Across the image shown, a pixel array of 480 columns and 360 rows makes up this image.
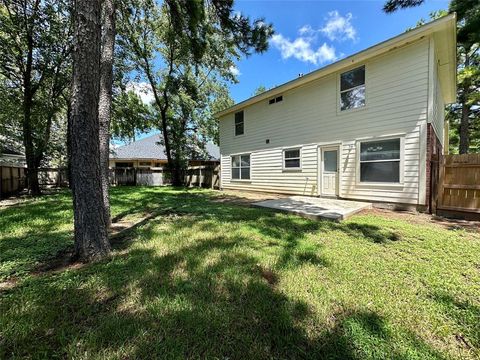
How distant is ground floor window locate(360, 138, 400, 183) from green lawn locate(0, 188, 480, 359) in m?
3.22

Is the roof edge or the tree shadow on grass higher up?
the roof edge

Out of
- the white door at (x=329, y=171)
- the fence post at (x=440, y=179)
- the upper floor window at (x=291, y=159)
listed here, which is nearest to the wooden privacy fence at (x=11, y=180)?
→ the upper floor window at (x=291, y=159)

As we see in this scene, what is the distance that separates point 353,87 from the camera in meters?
7.85

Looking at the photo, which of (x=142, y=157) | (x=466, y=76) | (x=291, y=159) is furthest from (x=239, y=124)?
(x=142, y=157)

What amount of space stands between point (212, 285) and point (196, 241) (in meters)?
1.47

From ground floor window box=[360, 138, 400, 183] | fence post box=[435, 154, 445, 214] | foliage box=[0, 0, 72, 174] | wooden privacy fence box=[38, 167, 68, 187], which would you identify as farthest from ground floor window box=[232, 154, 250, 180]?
wooden privacy fence box=[38, 167, 68, 187]

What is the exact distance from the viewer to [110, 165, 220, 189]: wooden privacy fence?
1480 centimetres

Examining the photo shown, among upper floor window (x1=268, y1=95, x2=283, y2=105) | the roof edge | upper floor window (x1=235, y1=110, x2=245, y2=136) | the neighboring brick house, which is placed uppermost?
the roof edge

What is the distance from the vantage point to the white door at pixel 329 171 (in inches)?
332

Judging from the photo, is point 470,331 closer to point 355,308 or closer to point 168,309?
point 355,308

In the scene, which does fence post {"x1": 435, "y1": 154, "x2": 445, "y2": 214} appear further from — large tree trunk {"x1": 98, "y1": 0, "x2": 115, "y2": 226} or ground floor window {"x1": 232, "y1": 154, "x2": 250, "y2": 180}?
large tree trunk {"x1": 98, "y1": 0, "x2": 115, "y2": 226}

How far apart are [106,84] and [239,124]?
8.77 metres

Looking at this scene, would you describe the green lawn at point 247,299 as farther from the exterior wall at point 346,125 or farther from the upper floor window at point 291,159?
the upper floor window at point 291,159

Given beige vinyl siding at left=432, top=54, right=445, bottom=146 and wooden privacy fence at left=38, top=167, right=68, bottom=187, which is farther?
wooden privacy fence at left=38, top=167, right=68, bottom=187
